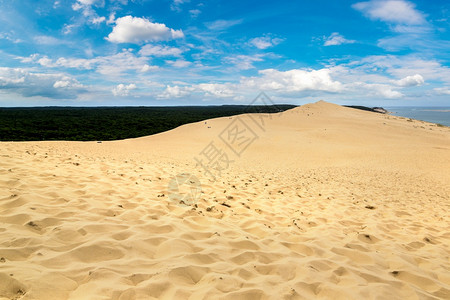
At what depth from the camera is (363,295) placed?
8.37 feet

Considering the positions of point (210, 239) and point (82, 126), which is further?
point (82, 126)

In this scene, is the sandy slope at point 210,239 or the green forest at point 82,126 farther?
the green forest at point 82,126

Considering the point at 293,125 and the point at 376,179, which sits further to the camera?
the point at 293,125

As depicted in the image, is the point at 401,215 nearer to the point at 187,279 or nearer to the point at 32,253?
the point at 187,279

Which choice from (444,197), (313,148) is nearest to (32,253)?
(444,197)

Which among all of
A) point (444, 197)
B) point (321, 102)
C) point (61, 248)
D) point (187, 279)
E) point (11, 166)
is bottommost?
point (444, 197)

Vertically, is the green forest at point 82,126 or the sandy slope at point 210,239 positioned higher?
the green forest at point 82,126

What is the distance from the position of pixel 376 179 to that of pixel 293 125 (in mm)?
19947

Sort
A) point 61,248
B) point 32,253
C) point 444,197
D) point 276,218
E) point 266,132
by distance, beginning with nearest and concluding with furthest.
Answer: point 32,253, point 61,248, point 276,218, point 444,197, point 266,132

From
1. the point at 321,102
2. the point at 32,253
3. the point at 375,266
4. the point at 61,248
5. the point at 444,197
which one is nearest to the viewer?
the point at 32,253

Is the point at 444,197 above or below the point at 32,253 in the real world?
below

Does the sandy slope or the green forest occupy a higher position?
the green forest

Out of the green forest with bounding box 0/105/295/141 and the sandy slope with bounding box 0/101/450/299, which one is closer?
the sandy slope with bounding box 0/101/450/299

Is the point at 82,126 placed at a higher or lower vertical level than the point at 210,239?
higher
